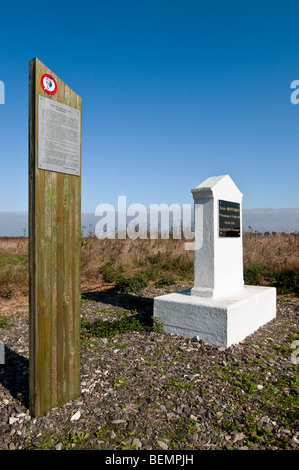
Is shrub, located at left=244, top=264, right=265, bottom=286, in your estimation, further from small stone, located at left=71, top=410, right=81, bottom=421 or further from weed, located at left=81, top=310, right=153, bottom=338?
small stone, located at left=71, top=410, right=81, bottom=421

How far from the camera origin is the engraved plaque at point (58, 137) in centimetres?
293

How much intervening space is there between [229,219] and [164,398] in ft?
11.5

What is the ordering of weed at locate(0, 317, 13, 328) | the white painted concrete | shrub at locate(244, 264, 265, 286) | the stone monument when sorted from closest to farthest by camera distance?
the stone monument
the white painted concrete
weed at locate(0, 317, 13, 328)
shrub at locate(244, 264, 265, 286)

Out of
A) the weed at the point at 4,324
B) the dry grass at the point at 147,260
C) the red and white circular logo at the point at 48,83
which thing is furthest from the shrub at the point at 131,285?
the red and white circular logo at the point at 48,83

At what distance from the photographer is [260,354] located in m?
4.67

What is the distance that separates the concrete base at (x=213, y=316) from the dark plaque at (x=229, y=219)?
109cm

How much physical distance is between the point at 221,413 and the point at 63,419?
142 centimetres

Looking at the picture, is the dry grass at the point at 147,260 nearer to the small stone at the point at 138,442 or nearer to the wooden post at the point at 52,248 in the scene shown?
the wooden post at the point at 52,248

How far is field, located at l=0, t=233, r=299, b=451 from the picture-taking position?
2.77 meters

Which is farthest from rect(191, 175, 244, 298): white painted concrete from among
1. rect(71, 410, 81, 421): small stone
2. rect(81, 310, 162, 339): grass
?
rect(71, 410, 81, 421): small stone

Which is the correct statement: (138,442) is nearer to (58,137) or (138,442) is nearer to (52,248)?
(52,248)

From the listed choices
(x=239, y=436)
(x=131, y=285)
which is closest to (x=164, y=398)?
(x=239, y=436)

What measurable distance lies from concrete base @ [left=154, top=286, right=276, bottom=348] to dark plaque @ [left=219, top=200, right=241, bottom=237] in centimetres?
109

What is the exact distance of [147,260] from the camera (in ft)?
42.4
